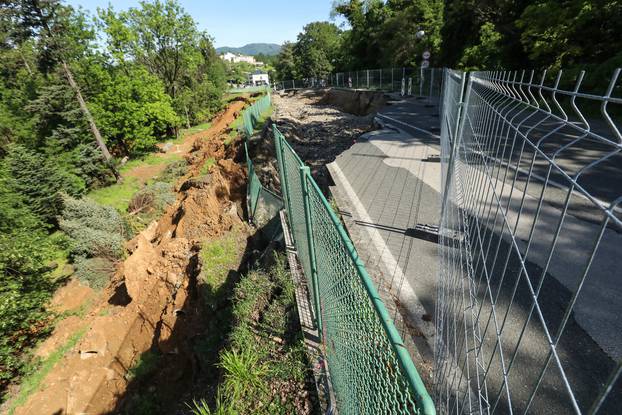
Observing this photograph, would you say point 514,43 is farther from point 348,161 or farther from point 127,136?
point 127,136

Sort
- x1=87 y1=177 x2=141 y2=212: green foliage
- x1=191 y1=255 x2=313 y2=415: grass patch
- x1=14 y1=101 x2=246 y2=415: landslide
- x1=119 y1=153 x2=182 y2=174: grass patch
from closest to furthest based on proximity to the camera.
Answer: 1. x1=191 y1=255 x2=313 y2=415: grass patch
2. x1=14 y1=101 x2=246 y2=415: landslide
3. x1=87 y1=177 x2=141 y2=212: green foliage
4. x1=119 y1=153 x2=182 y2=174: grass patch

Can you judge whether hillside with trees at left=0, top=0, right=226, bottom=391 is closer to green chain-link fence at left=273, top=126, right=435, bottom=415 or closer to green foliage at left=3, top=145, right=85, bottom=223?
green foliage at left=3, top=145, right=85, bottom=223

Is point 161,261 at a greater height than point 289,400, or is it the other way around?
point 289,400

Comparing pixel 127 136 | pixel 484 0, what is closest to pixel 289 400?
pixel 484 0

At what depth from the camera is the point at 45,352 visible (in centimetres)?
845

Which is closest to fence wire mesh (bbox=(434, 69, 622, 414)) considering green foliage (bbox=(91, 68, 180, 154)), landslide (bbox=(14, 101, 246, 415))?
landslide (bbox=(14, 101, 246, 415))

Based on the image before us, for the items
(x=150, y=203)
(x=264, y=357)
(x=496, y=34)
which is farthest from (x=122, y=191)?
(x=496, y=34)

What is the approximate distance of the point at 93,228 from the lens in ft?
39.9

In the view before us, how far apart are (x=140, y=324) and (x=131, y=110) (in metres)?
19.3

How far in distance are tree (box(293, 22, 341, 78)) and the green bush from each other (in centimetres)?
4686

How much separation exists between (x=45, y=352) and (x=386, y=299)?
410 inches

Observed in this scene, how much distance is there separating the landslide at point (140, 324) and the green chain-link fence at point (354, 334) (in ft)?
14.5

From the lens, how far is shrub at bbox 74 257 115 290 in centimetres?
1078

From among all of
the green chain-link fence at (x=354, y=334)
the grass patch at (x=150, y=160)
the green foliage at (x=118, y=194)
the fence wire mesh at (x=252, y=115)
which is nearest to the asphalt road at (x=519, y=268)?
the green chain-link fence at (x=354, y=334)
